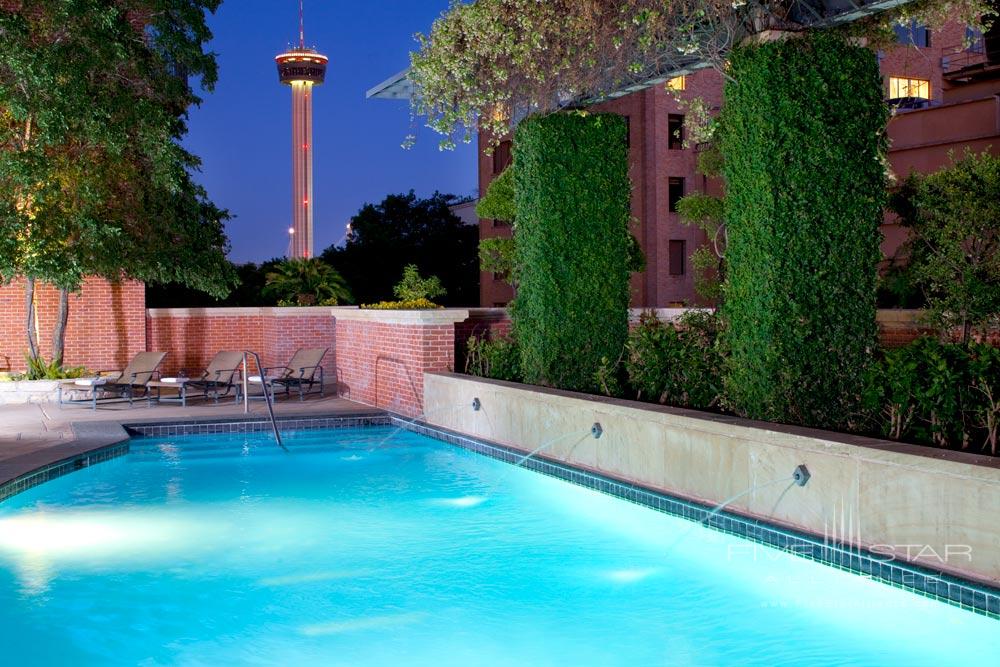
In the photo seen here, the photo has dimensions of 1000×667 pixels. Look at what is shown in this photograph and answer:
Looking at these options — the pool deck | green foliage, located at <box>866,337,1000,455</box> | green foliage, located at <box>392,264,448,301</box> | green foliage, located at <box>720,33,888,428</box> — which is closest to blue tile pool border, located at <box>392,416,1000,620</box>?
green foliage, located at <box>720,33,888,428</box>

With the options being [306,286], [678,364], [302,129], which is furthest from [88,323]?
[302,129]

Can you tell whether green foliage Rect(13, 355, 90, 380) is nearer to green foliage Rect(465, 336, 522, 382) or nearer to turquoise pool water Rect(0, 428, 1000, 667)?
green foliage Rect(465, 336, 522, 382)

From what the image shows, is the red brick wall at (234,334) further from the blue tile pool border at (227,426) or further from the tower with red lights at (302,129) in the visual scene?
the tower with red lights at (302,129)

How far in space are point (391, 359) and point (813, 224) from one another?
26.4 feet

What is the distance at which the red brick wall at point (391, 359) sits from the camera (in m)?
14.0

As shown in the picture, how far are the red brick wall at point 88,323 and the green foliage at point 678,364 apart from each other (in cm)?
1185

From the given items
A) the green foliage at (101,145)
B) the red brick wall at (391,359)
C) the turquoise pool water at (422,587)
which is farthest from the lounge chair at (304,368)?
the turquoise pool water at (422,587)

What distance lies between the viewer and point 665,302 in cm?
→ 3797

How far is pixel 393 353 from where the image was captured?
15039 millimetres

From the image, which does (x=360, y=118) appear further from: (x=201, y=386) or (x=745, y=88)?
(x=745, y=88)

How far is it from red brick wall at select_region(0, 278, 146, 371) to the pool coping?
6375mm

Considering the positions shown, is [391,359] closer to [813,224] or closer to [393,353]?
[393,353]

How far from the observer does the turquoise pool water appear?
573cm

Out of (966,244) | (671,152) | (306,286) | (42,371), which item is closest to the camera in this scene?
(966,244)
